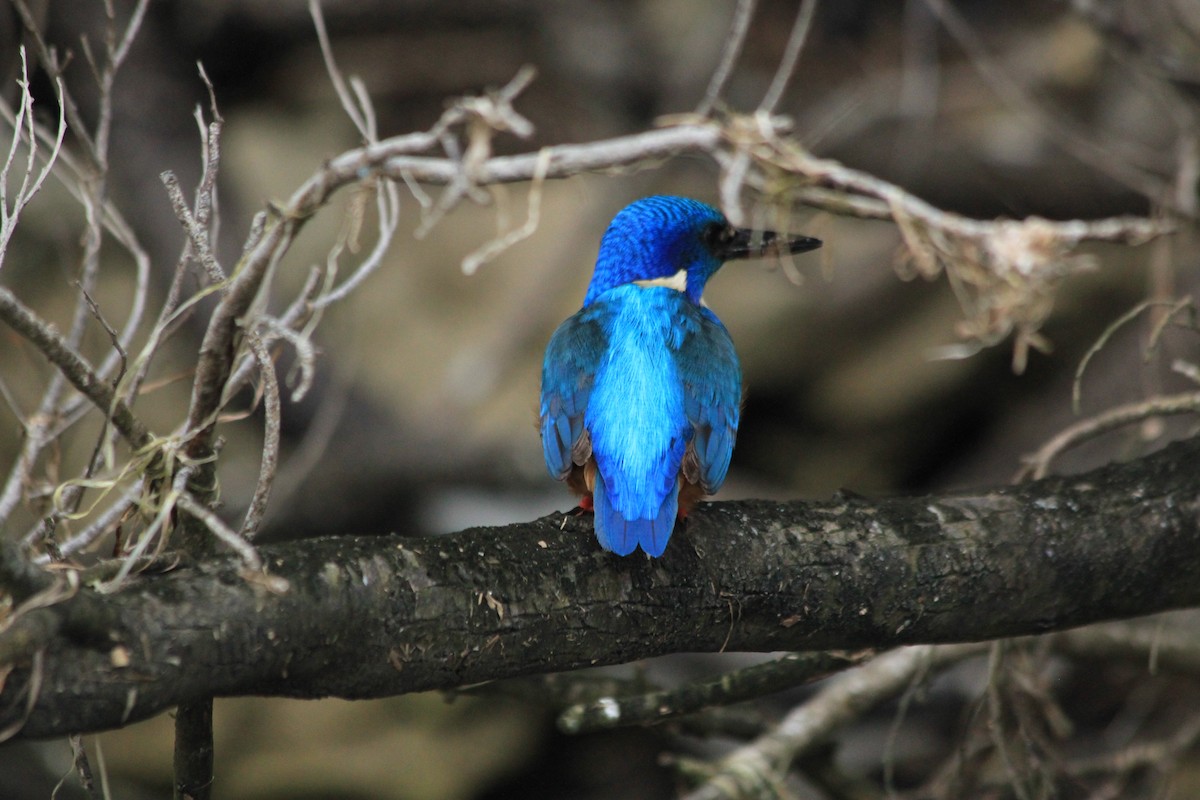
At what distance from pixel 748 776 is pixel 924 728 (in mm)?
1631

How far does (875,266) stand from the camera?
496cm

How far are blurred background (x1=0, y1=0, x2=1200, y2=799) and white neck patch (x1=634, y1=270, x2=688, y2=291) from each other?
58.6 inches

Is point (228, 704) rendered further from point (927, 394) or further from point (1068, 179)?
point (1068, 179)

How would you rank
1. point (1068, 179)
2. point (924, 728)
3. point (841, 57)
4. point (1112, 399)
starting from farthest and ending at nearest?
1. point (841, 57)
2. point (1068, 179)
3. point (1112, 399)
4. point (924, 728)

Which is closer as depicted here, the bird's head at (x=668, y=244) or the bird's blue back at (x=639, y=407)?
the bird's blue back at (x=639, y=407)

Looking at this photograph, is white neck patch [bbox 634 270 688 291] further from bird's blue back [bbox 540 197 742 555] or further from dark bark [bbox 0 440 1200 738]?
dark bark [bbox 0 440 1200 738]

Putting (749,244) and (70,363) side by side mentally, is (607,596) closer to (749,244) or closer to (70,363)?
(70,363)

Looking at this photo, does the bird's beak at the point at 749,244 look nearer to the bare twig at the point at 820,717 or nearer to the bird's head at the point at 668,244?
the bird's head at the point at 668,244

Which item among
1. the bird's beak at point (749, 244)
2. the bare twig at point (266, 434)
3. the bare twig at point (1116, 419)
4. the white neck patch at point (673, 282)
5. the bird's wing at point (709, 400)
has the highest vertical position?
the bird's beak at point (749, 244)

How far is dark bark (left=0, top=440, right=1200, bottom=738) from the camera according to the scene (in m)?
1.35

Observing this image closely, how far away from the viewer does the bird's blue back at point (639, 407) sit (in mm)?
1976

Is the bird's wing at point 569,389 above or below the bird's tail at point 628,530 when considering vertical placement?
above

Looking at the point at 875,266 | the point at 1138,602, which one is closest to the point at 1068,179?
the point at 875,266

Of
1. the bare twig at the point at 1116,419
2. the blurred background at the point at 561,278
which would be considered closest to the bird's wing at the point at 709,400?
the bare twig at the point at 1116,419
